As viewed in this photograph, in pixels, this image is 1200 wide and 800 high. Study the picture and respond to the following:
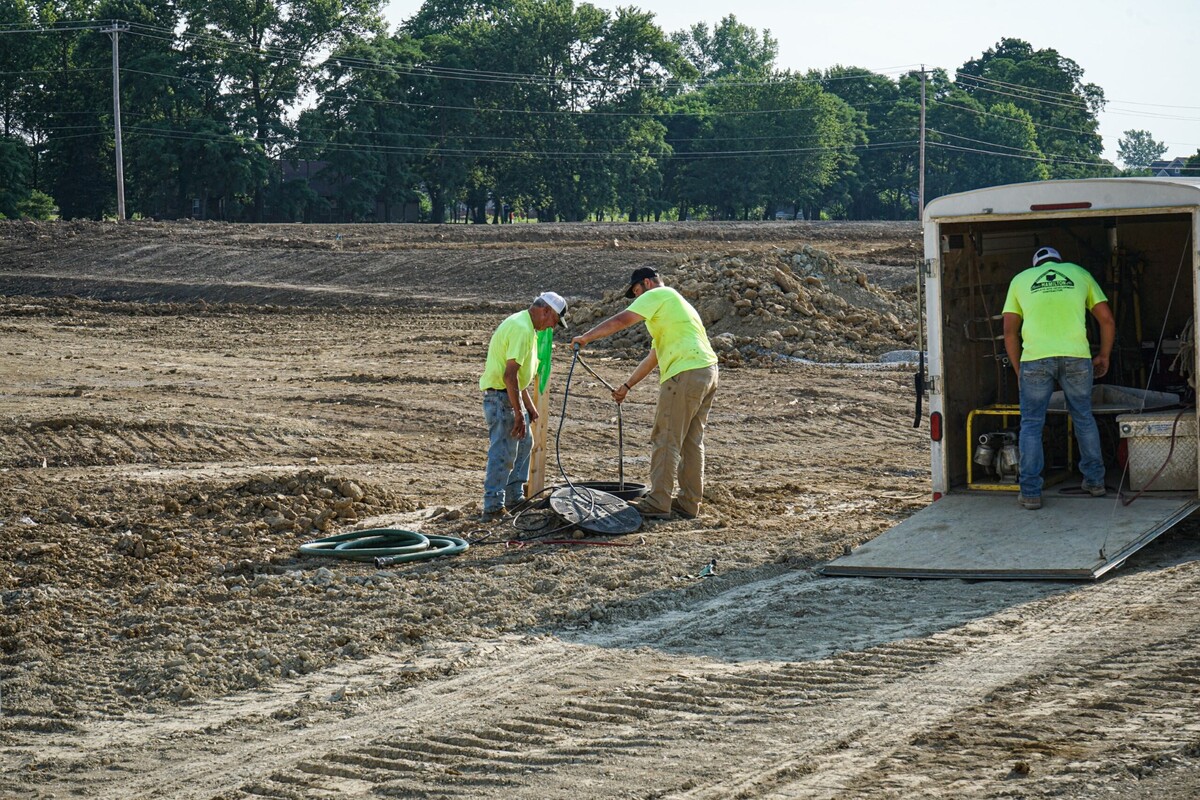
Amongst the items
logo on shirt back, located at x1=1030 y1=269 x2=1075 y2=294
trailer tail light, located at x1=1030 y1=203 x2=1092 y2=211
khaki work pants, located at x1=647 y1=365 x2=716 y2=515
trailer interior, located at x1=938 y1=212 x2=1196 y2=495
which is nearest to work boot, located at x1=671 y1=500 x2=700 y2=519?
khaki work pants, located at x1=647 y1=365 x2=716 y2=515

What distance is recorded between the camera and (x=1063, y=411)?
9.91 metres

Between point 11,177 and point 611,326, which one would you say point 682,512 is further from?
point 11,177

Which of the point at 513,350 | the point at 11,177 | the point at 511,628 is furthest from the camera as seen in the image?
the point at 11,177

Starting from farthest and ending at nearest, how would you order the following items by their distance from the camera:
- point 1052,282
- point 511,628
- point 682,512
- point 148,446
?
point 148,446 → point 682,512 → point 1052,282 → point 511,628

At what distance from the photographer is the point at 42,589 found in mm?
8664

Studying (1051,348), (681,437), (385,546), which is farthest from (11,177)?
(1051,348)

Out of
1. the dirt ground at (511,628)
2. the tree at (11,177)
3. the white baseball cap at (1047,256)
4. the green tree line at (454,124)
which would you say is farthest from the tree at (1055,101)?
the white baseball cap at (1047,256)

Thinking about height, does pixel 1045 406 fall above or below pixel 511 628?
above

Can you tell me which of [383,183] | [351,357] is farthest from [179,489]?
[383,183]

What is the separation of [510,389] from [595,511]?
3.79 feet

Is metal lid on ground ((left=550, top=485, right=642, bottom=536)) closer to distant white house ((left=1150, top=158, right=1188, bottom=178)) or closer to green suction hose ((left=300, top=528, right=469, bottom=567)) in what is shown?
green suction hose ((left=300, top=528, right=469, bottom=567))

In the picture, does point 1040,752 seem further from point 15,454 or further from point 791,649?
point 15,454

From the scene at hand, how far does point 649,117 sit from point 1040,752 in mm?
74517

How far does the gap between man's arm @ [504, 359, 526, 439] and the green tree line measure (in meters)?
53.9
